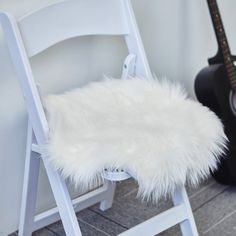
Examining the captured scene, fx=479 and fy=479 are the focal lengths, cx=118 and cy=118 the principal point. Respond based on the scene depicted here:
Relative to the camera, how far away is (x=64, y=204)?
1.06 m

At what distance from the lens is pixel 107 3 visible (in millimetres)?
1245

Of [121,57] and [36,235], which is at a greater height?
[121,57]

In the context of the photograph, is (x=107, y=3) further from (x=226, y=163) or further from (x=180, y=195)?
(x=226, y=163)

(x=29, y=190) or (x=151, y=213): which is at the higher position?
(x=29, y=190)

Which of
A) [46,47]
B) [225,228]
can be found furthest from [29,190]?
[225,228]

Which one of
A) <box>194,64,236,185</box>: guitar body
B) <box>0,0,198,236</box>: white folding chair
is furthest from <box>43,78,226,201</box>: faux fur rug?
<box>194,64,236,185</box>: guitar body

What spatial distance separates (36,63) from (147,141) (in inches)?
18.7

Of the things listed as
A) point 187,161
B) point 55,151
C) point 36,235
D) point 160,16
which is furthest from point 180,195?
point 160,16

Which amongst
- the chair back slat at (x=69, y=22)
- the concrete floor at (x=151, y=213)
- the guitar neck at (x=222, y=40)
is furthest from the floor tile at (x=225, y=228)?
the chair back slat at (x=69, y=22)

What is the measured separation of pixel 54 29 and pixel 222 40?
0.60 m

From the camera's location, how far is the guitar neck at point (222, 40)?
58.8 inches

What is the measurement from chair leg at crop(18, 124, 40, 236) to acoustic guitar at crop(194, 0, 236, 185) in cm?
58

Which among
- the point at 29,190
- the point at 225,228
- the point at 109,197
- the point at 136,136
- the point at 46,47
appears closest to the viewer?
the point at 136,136

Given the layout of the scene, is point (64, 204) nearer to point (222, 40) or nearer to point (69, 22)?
point (69, 22)
